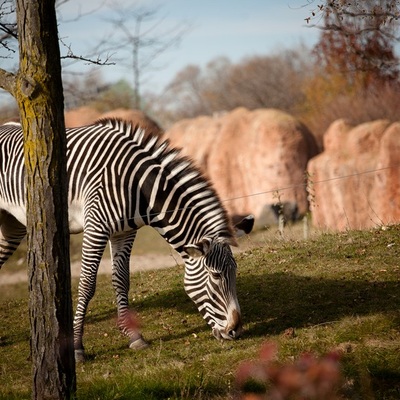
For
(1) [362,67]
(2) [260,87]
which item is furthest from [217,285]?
(2) [260,87]

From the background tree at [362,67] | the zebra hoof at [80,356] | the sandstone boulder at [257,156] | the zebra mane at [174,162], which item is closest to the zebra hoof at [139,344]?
the zebra hoof at [80,356]

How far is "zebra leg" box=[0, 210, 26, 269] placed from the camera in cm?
911

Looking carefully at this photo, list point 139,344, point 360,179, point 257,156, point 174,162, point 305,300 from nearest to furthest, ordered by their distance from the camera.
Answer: point 139,344 → point 174,162 → point 305,300 → point 360,179 → point 257,156

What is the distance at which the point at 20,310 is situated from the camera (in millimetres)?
9906

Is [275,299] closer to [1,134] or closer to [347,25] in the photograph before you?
[1,134]

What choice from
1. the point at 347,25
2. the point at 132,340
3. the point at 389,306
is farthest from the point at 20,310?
the point at 347,25

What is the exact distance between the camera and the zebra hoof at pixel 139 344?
24.6 ft

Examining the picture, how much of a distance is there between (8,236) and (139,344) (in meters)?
2.71

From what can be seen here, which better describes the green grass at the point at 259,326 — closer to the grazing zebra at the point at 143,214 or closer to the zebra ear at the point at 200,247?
the grazing zebra at the point at 143,214

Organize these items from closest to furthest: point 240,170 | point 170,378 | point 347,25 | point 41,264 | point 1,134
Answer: point 41,264 → point 170,378 → point 1,134 → point 347,25 → point 240,170

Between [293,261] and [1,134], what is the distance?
434 centimetres

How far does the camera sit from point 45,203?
17.3 feet

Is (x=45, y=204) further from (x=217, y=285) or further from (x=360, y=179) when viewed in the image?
(x=360, y=179)

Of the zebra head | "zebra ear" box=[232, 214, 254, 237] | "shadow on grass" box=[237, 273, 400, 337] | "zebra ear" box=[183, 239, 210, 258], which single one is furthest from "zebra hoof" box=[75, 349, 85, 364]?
"zebra ear" box=[232, 214, 254, 237]
